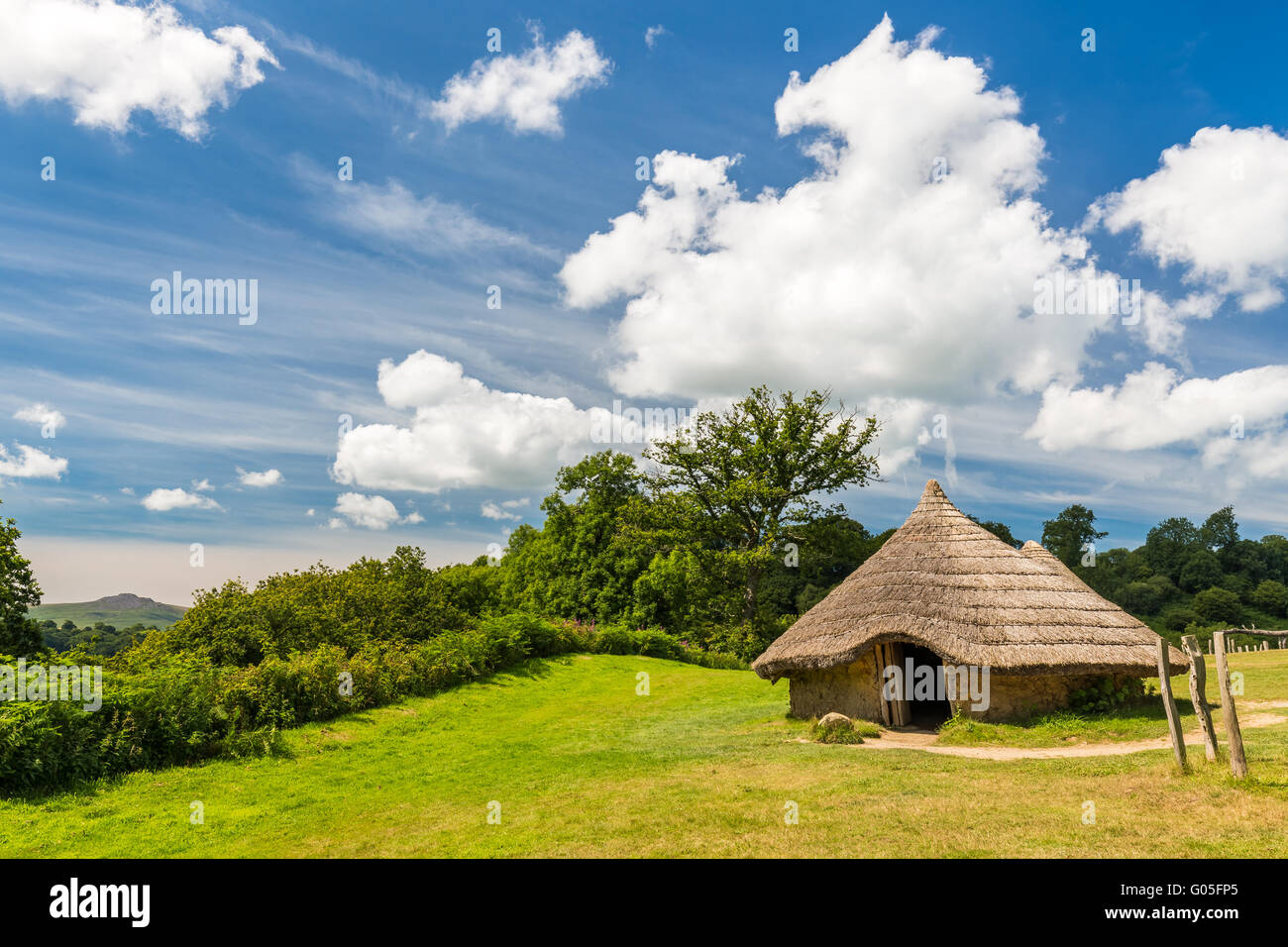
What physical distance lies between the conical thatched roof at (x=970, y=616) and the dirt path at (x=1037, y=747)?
5.38ft

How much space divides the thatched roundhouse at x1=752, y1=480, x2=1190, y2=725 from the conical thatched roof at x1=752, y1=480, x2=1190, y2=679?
3cm

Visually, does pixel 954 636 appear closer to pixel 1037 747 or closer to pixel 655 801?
pixel 1037 747

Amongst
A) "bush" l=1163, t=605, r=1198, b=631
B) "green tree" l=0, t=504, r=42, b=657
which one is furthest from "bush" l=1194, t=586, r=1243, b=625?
"green tree" l=0, t=504, r=42, b=657

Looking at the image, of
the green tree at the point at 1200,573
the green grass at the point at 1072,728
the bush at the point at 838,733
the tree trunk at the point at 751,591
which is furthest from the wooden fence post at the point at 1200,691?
the green tree at the point at 1200,573

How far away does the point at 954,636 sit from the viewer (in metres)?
14.7

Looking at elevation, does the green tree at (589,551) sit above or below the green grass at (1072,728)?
above

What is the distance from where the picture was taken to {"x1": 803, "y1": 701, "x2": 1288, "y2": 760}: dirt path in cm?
1196

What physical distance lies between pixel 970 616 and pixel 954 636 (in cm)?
77

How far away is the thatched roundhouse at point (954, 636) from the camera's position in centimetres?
1453

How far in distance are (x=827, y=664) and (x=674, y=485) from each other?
2299 centimetres

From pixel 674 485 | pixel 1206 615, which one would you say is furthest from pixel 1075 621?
pixel 1206 615

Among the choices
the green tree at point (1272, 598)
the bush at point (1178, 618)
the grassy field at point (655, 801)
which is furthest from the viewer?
the green tree at point (1272, 598)

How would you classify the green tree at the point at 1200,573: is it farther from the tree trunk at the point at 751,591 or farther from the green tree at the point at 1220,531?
the tree trunk at the point at 751,591
